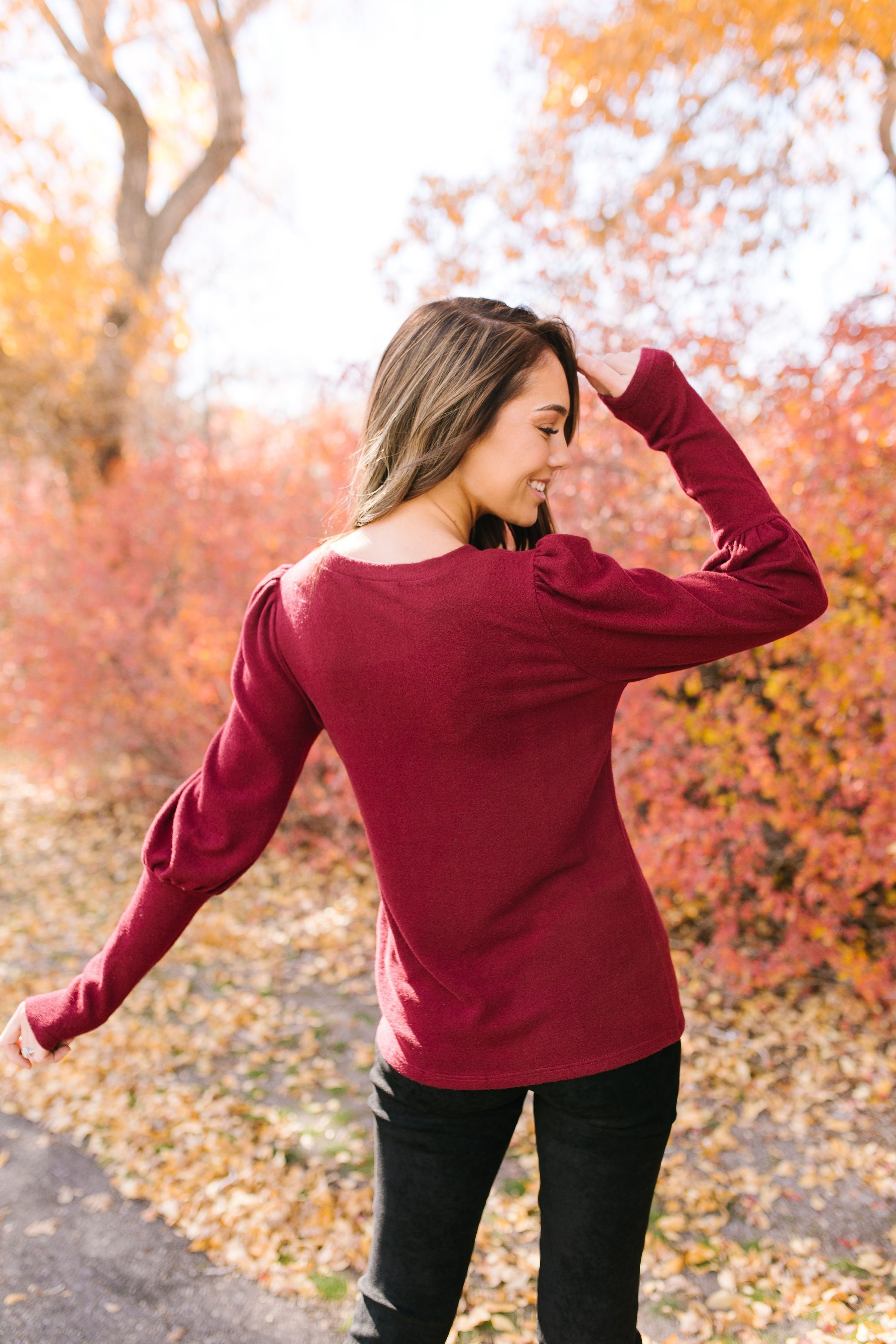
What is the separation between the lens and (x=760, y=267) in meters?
4.94

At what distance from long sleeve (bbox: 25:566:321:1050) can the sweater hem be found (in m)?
0.41

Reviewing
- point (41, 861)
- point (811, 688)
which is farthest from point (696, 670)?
point (41, 861)

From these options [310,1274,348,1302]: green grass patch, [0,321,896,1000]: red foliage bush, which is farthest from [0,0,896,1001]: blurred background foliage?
[310,1274,348,1302]: green grass patch

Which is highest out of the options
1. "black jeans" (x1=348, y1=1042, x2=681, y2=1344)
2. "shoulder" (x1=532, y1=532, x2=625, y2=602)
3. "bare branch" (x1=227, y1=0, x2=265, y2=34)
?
"bare branch" (x1=227, y1=0, x2=265, y2=34)

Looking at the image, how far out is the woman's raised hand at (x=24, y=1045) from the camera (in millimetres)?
1528

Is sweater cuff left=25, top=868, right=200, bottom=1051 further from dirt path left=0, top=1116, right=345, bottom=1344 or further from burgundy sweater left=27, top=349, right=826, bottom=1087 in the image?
dirt path left=0, top=1116, right=345, bottom=1344

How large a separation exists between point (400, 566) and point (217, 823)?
0.56 metres

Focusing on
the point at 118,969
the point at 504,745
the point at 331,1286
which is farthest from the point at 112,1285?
the point at 504,745

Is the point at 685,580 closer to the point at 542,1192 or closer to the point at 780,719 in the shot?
the point at 542,1192

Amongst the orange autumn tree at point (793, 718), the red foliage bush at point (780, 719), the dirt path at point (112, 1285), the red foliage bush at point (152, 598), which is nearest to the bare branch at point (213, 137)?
the red foliage bush at point (152, 598)

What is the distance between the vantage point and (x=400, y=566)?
48.9 inches

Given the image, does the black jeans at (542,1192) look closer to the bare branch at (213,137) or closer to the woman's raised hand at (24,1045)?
the woman's raised hand at (24,1045)

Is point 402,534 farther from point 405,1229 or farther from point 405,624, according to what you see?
point 405,1229

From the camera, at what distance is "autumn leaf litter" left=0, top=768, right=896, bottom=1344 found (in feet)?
8.44
